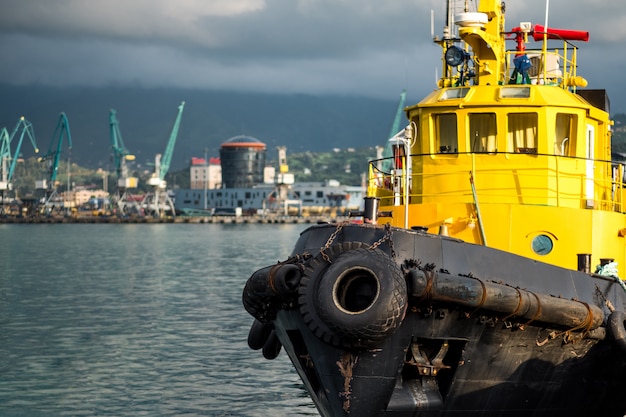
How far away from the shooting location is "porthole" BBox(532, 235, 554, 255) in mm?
19219

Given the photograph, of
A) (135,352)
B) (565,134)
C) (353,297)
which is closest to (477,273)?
(353,297)

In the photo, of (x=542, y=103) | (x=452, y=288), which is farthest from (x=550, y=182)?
(x=452, y=288)

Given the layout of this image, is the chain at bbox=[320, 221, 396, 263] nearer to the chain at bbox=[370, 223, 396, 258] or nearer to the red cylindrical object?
the chain at bbox=[370, 223, 396, 258]

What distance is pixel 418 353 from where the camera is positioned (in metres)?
16.6

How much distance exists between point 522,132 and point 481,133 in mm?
714

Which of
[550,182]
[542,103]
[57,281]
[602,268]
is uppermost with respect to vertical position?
[542,103]

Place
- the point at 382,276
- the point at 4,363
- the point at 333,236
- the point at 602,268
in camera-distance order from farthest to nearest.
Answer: the point at 4,363 → the point at 602,268 → the point at 333,236 → the point at 382,276

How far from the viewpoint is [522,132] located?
2044 centimetres

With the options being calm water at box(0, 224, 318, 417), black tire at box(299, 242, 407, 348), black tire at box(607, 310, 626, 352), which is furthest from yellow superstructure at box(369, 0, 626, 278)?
calm water at box(0, 224, 318, 417)

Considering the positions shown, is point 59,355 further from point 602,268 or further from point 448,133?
point 602,268

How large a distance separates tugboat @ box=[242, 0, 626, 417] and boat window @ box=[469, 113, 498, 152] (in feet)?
0.09

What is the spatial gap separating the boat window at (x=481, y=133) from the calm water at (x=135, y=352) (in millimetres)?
6690

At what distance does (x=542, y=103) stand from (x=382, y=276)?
586 centimetres

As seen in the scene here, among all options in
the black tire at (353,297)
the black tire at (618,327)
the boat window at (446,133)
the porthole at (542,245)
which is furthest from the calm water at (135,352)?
the black tire at (353,297)
